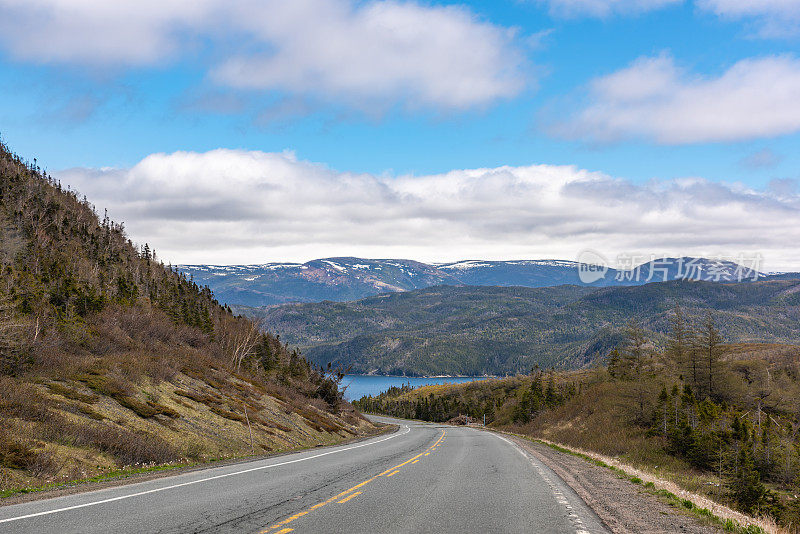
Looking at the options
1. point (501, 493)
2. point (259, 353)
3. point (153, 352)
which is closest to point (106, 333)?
point (153, 352)

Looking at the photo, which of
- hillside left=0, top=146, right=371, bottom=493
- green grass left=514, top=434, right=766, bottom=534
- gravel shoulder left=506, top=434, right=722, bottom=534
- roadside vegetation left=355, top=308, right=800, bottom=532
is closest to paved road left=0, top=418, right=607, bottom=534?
gravel shoulder left=506, top=434, right=722, bottom=534

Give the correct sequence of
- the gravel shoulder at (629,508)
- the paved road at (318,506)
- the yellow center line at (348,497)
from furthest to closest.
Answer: the yellow center line at (348,497)
the gravel shoulder at (629,508)
the paved road at (318,506)

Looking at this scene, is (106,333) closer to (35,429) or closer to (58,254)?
(35,429)

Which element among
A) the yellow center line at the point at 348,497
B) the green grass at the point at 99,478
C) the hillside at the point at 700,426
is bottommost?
the hillside at the point at 700,426

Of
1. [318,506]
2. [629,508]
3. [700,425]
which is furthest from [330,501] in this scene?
[700,425]

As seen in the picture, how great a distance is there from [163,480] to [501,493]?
951 cm

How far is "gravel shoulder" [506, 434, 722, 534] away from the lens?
1004 cm

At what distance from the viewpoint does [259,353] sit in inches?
3187

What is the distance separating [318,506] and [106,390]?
19249 mm

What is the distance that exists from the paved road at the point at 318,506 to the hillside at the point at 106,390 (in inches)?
194

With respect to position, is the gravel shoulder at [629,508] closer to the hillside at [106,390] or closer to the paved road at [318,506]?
the paved road at [318,506]

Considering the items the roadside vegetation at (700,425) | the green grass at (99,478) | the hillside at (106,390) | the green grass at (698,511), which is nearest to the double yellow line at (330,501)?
the green grass at (99,478)

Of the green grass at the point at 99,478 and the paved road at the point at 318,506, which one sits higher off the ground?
the paved road at the point at 318,506

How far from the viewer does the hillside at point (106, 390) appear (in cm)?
1784
